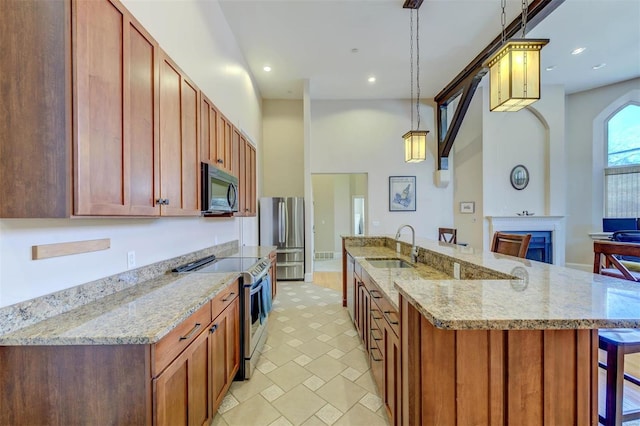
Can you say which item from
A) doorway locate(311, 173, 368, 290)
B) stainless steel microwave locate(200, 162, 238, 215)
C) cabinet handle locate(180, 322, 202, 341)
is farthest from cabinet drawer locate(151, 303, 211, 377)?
doorway locate(311, 173, 368, 290)

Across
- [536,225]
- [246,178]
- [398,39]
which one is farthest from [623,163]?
[246,178]

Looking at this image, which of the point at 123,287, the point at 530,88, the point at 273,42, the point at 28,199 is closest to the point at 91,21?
the point at 28,199

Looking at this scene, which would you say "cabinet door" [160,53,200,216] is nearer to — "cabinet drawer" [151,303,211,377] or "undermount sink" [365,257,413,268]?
"cabinet drawer" [151,303,211,377]

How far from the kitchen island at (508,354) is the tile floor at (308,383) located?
3.47 feet

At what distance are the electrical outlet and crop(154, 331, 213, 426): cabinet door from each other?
0.69 metres

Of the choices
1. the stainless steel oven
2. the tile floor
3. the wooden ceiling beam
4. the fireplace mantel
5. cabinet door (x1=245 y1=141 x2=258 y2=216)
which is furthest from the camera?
the fireplace mantel

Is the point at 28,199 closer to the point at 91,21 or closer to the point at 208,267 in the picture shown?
the point at 91,21

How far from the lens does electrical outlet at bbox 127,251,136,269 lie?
176 cm

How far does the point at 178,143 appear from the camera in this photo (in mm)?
1915

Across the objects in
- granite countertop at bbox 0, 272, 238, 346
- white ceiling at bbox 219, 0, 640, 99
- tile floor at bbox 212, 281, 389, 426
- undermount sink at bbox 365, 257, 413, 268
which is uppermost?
white ceiling at bbox 219, 0, 640, 99

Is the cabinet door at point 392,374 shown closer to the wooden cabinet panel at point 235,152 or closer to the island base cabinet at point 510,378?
the island base cabinet at point 510,378

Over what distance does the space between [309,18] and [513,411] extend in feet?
14.5

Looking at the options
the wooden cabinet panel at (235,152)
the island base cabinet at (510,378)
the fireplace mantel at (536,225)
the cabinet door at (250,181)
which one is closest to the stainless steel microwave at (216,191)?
the wooden cabinet panel at (235,152)

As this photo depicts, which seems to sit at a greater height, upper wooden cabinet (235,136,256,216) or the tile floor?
upper wooden cabinet (235,136,256,216)
